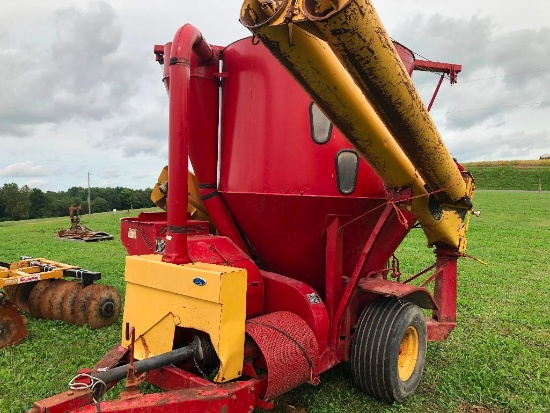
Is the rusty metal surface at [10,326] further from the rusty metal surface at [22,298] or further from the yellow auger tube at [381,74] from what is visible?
the yellow auger tube at [381,74]

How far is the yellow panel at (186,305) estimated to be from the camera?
3.16 metres

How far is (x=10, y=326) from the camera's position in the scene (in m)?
5.20

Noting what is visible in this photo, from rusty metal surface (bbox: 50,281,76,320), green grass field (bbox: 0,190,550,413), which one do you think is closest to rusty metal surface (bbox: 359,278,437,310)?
green grass field (bbox: 0,190,550,413)

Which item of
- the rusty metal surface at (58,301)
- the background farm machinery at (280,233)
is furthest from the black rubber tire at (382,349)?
the rusty metal surface at (58,301)

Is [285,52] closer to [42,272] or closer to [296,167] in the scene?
[296,167]

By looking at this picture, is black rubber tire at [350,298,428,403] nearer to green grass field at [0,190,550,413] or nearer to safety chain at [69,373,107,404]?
green grass field at [0,190,550,413]

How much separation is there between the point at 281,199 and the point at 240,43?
1434 millimetres

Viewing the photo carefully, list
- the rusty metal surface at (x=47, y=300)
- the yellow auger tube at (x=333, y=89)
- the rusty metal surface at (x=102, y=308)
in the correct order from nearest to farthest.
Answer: the yellow auger tube at (x=333, y=89), the rusty metal surface at (x=102, y=308), the rusty metal surface at (x=47, y=300)

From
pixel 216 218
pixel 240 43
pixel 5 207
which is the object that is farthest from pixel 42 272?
pixel 5 207

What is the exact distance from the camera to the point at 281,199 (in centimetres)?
405

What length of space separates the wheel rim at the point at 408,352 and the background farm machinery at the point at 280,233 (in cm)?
2

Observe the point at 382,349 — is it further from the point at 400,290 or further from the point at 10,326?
the point at 10,326

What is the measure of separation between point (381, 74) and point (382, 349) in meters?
2.48

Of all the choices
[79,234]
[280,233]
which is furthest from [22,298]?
[79,234]
